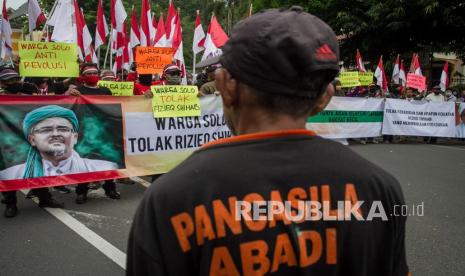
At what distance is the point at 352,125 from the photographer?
11805 mm

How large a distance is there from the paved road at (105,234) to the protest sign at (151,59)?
2.51 metres

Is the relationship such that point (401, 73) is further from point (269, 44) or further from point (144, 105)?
point (269, 44)

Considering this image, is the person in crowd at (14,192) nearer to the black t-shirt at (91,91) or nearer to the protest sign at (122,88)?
the black t-shirt at (91,91)

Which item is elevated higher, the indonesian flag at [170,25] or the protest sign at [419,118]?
the indonesian flag at [170,25]

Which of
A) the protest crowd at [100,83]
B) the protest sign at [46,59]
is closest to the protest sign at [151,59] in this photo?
the protest crowd at [100,83]

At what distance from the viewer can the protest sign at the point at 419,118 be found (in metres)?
12.6

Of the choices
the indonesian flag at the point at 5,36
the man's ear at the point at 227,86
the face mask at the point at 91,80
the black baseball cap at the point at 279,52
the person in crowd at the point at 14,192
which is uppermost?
the indonesian flag at the point at 5,36

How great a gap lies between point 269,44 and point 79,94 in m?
5.43

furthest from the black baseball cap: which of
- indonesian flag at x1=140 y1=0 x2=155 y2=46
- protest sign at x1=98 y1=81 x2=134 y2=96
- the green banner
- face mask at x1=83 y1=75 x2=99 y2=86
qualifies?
the green banner

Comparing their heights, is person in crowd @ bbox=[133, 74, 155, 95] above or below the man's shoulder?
above

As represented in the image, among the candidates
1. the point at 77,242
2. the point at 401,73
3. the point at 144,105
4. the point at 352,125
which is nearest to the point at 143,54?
the point at 144,105

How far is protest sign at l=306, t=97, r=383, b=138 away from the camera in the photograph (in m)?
11.1

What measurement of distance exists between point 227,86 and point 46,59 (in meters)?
5.55

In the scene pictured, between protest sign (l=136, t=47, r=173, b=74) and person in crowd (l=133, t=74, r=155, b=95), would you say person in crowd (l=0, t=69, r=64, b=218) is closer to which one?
person in crowd (l=133, t=74, r=155, b=95)
